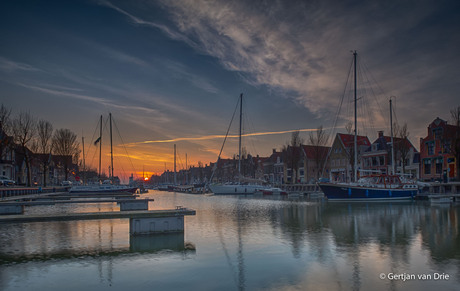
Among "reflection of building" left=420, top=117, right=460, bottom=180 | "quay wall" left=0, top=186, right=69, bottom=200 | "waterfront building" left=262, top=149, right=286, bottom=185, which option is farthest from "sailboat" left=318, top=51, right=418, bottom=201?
"waterfront building" left=262, top=149, right=286, bottom=185

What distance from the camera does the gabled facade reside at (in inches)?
3435

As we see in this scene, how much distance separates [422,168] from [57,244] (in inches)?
2748

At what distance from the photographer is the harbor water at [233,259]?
1047 centimetres

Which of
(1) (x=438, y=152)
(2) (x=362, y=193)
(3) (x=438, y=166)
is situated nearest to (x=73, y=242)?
(2) (x=362, y=193)

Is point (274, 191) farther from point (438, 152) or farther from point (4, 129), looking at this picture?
point (4, 129)

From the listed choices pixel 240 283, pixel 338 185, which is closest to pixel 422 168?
pixel 338 185

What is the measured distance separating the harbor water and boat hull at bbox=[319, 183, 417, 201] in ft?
88.7

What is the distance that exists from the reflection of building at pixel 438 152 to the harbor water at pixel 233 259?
46.1 metres

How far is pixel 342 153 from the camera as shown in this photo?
9025 centimetres

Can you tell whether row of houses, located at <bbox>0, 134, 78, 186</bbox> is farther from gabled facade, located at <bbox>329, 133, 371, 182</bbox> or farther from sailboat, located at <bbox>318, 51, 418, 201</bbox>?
gabled facade, located at <bbox>329, 133, 371, 182</bbox>

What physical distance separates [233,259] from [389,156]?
231 ft

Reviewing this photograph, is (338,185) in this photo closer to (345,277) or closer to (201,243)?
(201,243)

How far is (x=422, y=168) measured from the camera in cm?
6888

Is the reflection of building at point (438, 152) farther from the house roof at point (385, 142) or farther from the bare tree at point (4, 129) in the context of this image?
the bare tree at point (4, 129)
